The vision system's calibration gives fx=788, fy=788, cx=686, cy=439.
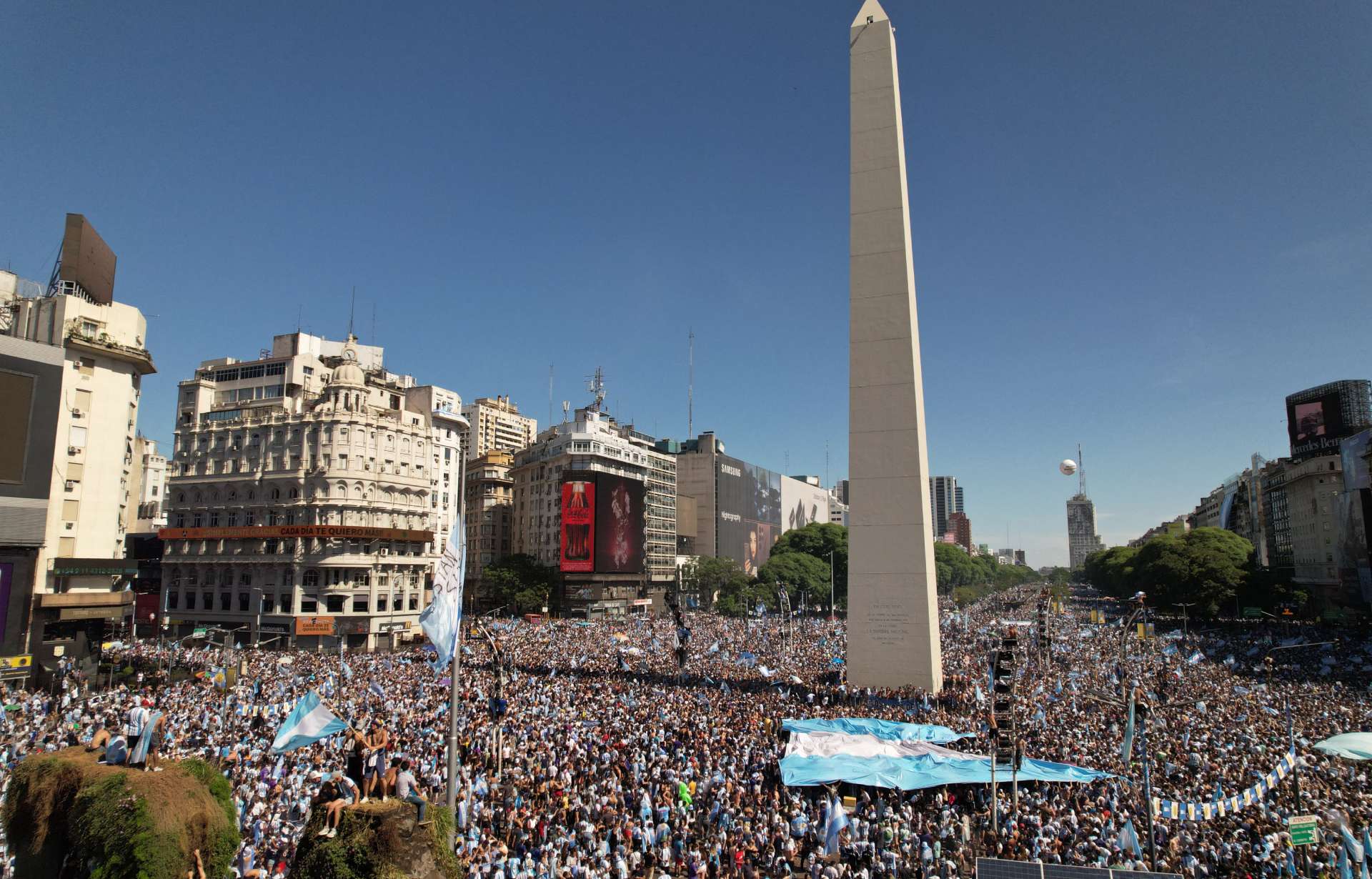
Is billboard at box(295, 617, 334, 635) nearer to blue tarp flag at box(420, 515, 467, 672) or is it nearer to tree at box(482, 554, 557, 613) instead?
tree at box(482, 554, 557, 613)

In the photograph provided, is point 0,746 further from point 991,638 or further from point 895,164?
point 991,638

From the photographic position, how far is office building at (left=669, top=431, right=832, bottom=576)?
12319 centimetres

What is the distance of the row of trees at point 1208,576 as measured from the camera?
6456 centimetres

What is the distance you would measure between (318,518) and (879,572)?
44094mm

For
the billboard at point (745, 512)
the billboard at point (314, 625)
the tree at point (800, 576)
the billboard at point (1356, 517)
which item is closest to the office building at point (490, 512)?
the tree at point (800, 576)

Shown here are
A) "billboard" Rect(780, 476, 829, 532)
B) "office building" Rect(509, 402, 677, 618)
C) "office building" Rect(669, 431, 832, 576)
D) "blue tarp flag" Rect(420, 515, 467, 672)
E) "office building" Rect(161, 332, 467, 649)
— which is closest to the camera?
"blue tarp flag" Rect(420, 515, 467, 672)

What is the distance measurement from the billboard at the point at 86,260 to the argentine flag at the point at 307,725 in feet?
138

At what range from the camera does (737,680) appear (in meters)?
33.9

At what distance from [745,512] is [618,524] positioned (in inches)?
2196

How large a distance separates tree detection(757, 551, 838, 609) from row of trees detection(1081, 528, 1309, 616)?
34.5 meters

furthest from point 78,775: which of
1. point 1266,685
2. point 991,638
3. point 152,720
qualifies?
point 991,638

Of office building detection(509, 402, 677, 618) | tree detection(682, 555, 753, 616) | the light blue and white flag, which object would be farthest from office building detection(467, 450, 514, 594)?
the light blue and white flag

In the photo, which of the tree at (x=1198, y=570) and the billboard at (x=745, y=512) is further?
the billboard at (x=745, y=512)

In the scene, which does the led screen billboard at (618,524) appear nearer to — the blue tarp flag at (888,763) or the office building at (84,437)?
the office building at (84,437)
